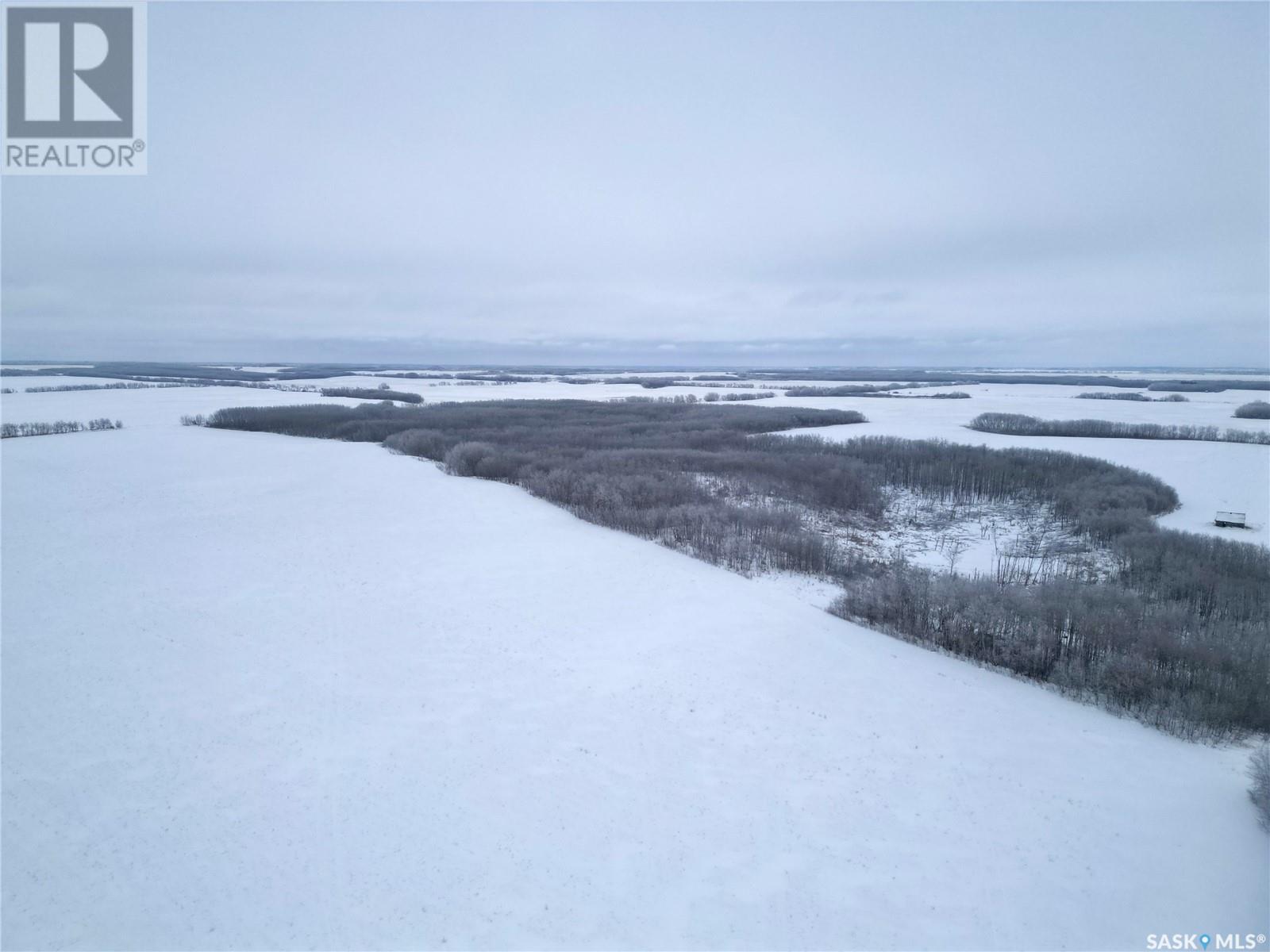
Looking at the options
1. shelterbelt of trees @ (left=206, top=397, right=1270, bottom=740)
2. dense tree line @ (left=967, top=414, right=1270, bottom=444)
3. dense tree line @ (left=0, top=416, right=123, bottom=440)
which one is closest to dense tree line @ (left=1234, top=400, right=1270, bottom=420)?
dense tree line @ (left=967, top=414, right=1270, bottom=444)

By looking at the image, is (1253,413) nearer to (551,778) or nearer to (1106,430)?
(1106,430)

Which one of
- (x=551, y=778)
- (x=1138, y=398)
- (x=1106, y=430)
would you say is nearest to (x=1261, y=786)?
(x=551, y=778)

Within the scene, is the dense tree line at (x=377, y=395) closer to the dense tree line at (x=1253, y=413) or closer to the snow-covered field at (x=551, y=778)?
the snow-covered field at (x=551, y=778)

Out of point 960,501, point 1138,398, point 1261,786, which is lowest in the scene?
point 1261,786

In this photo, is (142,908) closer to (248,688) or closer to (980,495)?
(248,688)

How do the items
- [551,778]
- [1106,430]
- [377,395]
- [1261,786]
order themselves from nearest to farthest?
[1261,786] → [551,778] → [1106,430] → [377,395]

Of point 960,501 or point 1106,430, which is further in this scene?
point 1106,430
